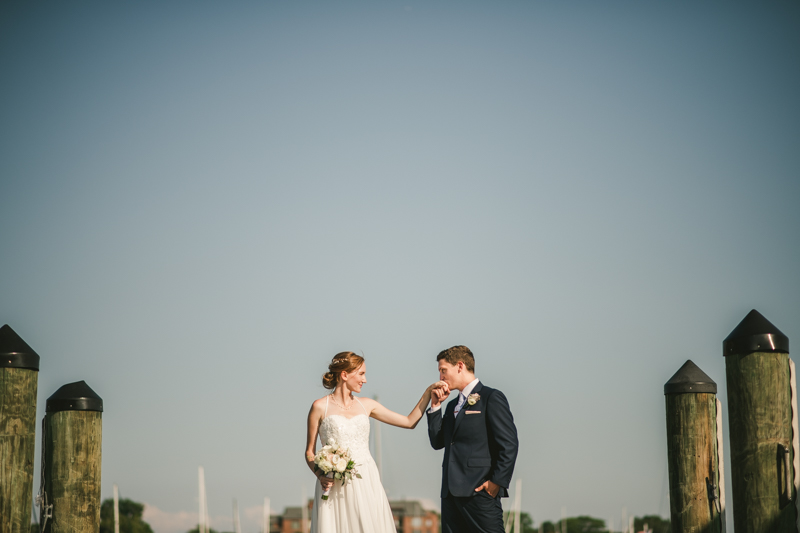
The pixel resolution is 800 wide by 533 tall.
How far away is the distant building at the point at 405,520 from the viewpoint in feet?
344

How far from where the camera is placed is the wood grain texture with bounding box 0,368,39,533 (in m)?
7.65

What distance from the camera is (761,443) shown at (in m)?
7.30

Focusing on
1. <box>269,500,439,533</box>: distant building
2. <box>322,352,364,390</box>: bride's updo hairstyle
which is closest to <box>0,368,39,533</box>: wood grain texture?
<box>322,352,364,390</box>: bride's updo hairstyle

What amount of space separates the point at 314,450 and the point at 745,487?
4.21m

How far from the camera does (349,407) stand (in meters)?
9.11

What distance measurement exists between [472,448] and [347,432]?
1400mm

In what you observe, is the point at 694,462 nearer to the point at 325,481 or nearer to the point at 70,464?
the point at 325,481

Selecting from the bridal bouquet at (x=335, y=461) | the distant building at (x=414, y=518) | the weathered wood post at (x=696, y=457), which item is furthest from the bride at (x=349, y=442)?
the distant building at (x=414, y=518)

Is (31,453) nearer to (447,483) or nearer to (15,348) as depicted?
(15,348)

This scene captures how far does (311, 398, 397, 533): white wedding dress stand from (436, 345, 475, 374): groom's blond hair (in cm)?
120

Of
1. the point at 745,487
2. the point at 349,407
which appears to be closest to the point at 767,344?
the point at 745,487

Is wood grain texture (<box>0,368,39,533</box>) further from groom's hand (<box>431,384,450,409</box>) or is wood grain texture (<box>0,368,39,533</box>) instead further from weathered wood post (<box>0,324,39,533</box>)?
groom's hand (<box>431,384,450,409</box>)

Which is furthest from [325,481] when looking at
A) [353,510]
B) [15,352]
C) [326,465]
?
[15,352]

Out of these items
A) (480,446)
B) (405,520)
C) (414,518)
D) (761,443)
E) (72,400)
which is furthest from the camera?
(414,518)
